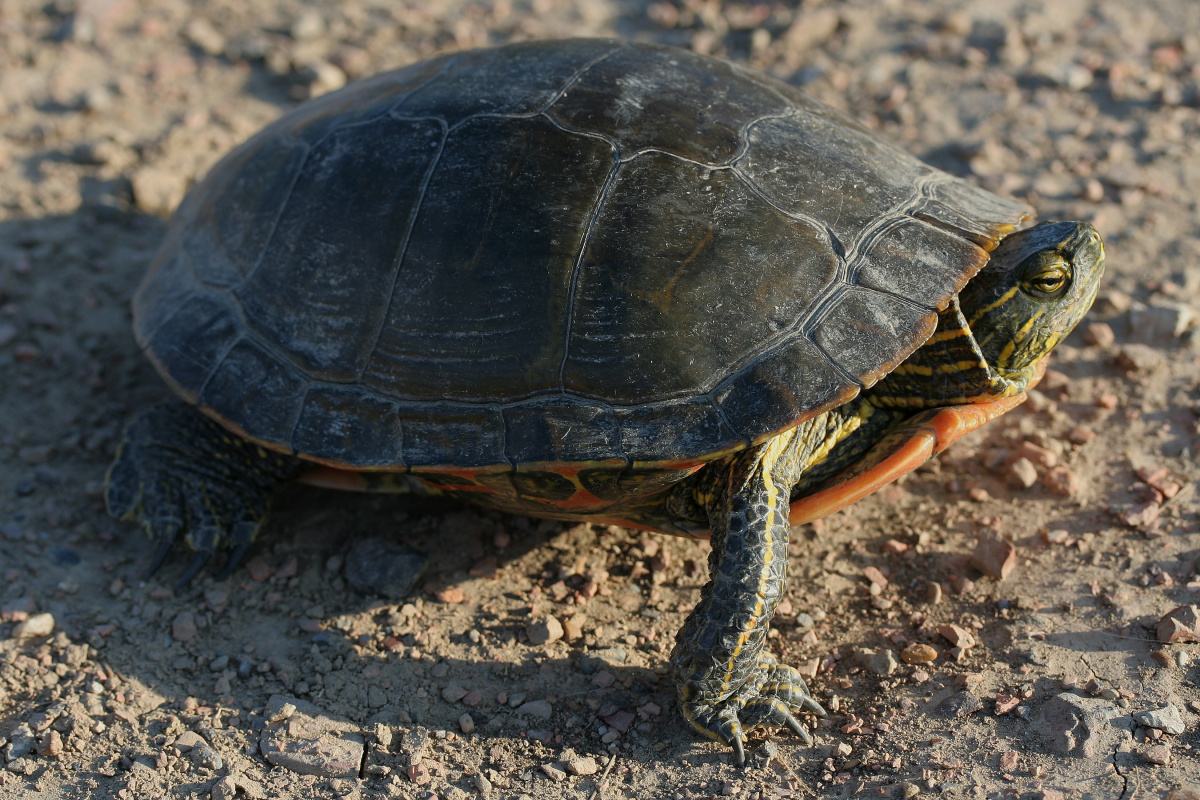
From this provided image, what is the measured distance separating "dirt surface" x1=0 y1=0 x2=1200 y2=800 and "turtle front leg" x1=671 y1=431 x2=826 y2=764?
147 mm

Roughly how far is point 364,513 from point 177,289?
1.46 m

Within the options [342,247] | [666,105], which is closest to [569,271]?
[666,105]

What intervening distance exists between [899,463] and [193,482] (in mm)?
3371

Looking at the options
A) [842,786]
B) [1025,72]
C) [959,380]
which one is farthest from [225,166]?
[1025,72]

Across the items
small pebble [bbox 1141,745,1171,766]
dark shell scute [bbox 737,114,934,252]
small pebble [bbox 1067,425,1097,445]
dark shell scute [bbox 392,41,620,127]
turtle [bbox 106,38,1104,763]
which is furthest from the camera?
small pebble [bbox 1067,425,1097,445]

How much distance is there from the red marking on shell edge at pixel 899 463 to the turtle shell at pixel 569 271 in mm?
488

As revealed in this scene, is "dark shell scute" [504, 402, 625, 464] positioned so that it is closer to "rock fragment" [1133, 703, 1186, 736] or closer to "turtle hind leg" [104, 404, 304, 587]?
"turtle hind leg" [104, 404, 304, 587]

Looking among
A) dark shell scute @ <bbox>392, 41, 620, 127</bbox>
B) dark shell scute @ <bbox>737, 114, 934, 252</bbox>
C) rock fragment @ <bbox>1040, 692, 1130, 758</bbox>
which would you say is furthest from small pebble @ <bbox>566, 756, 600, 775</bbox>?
dark shell scute @ <bbox>392, 41, 620, 127</bbox>

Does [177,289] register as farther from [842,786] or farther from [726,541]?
[842,786]

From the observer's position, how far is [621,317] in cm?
355

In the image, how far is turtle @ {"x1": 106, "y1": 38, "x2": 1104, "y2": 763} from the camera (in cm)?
347

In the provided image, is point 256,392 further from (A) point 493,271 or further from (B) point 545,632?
(B) point 545,632

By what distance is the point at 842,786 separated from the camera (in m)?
3.26

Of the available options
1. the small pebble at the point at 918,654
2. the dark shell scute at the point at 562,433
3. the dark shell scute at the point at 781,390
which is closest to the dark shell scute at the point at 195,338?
the dark shell scute at the point at 562,433
